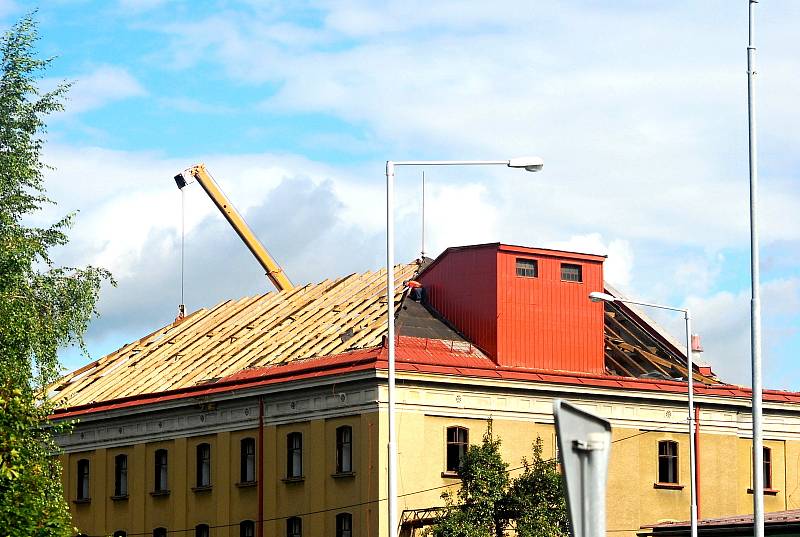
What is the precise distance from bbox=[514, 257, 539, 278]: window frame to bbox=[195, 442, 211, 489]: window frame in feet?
45.8

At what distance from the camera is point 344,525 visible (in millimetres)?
52844

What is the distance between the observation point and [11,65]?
133 ft

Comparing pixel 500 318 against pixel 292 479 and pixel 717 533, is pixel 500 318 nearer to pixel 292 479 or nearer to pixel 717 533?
pixel 292 479

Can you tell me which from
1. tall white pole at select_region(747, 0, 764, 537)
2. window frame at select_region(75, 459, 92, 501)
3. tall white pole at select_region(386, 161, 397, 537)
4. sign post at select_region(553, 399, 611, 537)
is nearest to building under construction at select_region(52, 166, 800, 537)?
window frame at select_region(75, 459, 92, 501)

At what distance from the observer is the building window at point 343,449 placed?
175 ft

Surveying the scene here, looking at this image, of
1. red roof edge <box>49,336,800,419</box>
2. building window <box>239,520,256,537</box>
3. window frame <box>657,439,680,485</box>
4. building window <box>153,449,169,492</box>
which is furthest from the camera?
building window <box>153,449,169,492</box>

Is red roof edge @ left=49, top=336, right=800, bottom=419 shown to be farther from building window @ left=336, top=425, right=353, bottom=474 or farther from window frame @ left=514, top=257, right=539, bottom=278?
window frame @ left=514, top=257, right=539, bottom=278

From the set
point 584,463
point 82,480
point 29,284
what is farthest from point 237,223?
point 584,463

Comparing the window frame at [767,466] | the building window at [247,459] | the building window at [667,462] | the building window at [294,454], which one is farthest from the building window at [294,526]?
the window frame at [767,466]

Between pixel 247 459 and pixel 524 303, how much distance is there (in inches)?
475

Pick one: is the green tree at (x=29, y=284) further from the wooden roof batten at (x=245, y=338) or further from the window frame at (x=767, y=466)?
the window frame at (x=767, y=466)

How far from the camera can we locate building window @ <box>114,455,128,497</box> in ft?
210

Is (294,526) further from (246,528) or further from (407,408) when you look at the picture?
(407,408)

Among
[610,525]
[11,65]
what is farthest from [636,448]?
[11,65]
